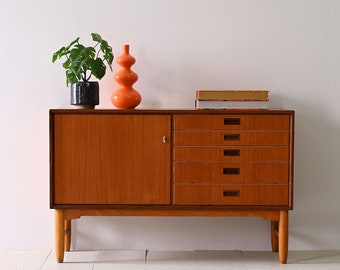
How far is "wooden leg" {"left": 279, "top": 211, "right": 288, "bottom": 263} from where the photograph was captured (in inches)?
96.7

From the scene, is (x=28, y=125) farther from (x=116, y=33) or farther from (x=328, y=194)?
(x=328, y=194)

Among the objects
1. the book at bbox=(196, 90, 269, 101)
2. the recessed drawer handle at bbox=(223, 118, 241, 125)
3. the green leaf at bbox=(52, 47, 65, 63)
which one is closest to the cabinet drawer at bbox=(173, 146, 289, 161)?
the recessed drawer handle at bbox=(223, 118, 241, 125)

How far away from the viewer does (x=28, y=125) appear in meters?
2.74

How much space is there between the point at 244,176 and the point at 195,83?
25.2 inches

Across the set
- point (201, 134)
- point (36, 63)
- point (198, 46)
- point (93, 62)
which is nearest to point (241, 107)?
point (201, 134)

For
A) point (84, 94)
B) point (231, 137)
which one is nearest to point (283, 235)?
point (231, 137)

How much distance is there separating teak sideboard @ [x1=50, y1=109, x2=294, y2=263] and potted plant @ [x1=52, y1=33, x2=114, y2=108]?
126mm

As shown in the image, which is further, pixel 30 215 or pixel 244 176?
pixel 30 215

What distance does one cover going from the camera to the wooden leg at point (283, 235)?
8.06ft

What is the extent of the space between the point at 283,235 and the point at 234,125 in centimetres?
61

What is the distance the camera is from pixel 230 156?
7.93ft

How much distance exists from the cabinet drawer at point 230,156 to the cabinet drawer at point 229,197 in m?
0.13

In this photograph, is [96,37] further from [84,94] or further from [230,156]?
[230,156]

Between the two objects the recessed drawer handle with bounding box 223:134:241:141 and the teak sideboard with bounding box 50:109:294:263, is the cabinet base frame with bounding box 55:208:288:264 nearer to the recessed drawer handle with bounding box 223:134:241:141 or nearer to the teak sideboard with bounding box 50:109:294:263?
the teak sideboard with bounding box 50:109:294:263
